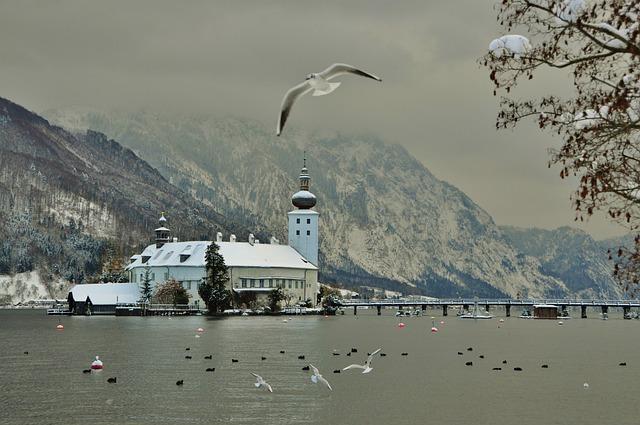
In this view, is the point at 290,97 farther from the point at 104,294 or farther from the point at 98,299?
the point at 104,294

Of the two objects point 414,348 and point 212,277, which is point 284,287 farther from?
point 414,348

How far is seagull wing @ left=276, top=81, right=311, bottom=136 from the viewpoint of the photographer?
2380cm

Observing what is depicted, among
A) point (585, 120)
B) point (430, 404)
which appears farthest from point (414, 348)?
point (585, 120)

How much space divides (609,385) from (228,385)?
24523 millimetres

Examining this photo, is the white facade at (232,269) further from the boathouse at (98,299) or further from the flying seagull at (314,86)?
the flying seagull at (314,86)

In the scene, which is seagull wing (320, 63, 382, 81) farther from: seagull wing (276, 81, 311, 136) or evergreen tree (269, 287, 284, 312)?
evergreen tree (269, 287, 284, 312)

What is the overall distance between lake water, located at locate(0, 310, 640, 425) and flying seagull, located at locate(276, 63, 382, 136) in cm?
2020

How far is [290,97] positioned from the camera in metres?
24.3

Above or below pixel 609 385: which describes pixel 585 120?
above

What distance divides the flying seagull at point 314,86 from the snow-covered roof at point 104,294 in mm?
168580

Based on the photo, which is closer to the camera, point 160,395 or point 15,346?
point 160,395

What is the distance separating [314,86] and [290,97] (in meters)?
0.74

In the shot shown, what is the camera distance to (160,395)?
164 feet

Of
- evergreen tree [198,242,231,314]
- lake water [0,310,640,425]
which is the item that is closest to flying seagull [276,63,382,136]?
lake water [0,310,640,425]
